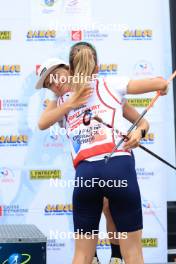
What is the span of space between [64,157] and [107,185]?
1.52m

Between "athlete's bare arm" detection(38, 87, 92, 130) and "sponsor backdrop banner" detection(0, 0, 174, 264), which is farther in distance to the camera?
"sponsor backdrop banner" detection(0, 0, 174, 264)

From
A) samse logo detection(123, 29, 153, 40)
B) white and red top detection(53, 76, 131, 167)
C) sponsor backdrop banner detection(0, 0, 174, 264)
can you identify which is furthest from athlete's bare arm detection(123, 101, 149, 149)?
samse logo detection(123, 29, 153, 40)

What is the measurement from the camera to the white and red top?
9.63 feet

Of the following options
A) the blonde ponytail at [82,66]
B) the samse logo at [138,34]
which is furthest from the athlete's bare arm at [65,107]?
the samse logo at [138,34]

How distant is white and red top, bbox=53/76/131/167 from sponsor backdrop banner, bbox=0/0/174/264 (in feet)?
4.60

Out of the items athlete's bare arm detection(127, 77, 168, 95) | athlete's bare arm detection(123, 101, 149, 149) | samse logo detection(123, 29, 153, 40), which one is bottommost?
athlete's bare arm detection(123, 101, 149, 149)

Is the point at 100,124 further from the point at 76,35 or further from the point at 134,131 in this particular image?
the point at 76,35

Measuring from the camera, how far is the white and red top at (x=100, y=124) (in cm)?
294

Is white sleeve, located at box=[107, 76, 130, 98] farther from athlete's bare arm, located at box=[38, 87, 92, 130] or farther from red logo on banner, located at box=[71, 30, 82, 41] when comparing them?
red logo on banner, located at box=[71, 30, 82, 41]

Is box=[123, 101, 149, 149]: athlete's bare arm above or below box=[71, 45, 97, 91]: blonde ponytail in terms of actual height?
below

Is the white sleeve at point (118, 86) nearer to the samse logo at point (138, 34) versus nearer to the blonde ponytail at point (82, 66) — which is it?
the blonde ponytail at point (82, 66)

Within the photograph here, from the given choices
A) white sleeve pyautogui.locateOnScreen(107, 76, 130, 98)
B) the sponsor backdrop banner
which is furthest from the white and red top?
the sponsor backdrop banner

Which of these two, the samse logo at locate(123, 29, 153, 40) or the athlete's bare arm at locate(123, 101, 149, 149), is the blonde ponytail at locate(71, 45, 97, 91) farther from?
the samse logo at locate(123, 29, 153, 40)

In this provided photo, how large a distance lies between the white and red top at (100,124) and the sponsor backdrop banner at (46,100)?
140 cm
